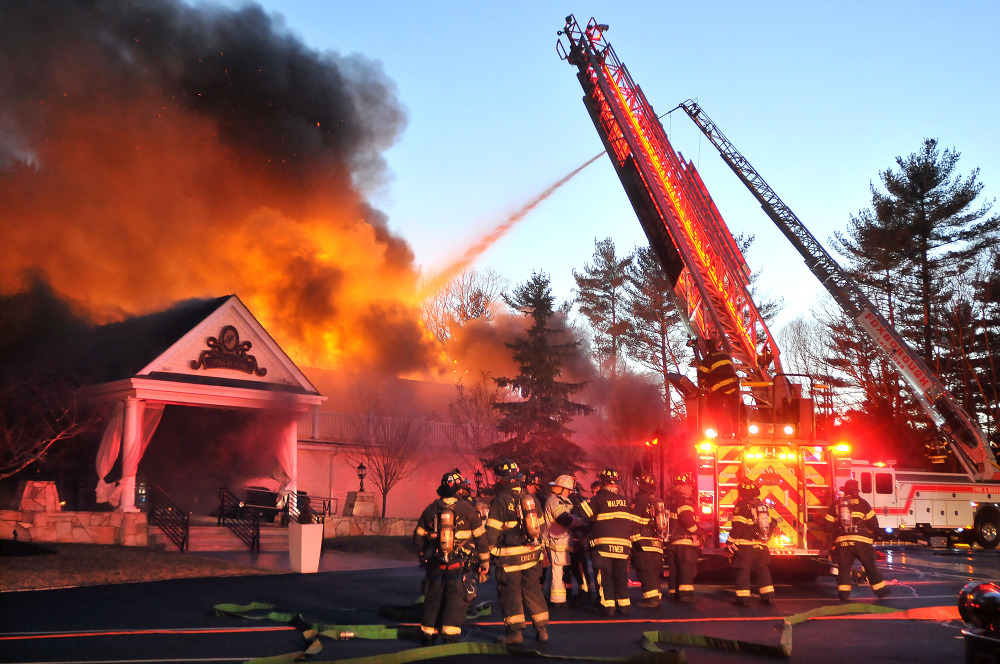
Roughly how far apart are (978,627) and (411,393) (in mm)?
26758

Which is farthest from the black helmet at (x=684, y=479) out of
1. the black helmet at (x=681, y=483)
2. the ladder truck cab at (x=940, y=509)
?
the ladder truck cab at (x=940, y=509)

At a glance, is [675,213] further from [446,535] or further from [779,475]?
[446,535]

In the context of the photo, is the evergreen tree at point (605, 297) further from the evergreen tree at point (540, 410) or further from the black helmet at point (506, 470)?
the black helmet at point (506, 470)

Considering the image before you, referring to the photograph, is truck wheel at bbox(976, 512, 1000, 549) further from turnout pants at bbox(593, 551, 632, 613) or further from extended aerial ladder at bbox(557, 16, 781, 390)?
turnout pants at bbox(593, 551, 632, 613)

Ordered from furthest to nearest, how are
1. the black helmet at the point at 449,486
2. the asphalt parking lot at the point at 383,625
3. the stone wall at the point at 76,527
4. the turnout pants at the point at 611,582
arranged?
the stone wall at the point at 76,527, the turnout pants at the point at 611,582, the black helmet at the point at 449,486, the asphalt parking lot at the point at 383,625

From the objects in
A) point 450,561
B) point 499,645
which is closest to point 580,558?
point 450,561

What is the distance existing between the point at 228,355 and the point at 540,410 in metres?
9.91

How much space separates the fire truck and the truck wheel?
11.2 meters

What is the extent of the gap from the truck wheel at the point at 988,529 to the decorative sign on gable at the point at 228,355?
19.3 metres

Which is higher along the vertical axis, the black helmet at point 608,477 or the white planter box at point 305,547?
the black helmet at point 608,477

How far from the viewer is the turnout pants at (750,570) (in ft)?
36.7

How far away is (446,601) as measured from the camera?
8.21 metres

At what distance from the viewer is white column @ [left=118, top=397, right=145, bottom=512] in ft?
67.2

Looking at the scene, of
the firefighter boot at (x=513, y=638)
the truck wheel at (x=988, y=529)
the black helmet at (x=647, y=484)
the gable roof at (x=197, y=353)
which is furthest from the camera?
the truck wheel at (x=988, y=529)
